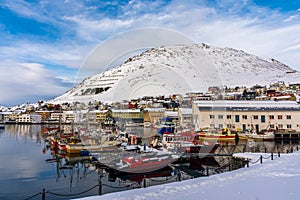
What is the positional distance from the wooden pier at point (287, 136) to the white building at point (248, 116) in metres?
1.47

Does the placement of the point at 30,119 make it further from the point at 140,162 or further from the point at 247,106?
the point at 140,162

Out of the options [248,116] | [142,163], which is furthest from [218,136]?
[142,163]

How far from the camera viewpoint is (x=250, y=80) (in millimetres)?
112312

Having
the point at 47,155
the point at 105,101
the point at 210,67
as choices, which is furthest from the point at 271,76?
the point at 47,155

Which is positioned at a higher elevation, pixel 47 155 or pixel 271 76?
pixel 271 76

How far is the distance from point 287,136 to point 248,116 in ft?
15.3

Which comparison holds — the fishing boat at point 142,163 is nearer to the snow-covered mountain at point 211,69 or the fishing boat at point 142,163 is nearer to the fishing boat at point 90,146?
the fishing boat at point 90,146

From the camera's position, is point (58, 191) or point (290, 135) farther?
point (290, 135)

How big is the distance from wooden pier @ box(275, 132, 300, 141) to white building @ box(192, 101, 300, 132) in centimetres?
147

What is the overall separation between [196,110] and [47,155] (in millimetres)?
18300

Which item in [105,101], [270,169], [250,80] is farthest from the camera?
[250,80]

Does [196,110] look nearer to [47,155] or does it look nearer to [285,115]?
[285,115]

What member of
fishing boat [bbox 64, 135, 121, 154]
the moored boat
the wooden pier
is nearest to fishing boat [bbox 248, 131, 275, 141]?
the wooden pier

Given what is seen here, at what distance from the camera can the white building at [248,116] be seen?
28125 mm
